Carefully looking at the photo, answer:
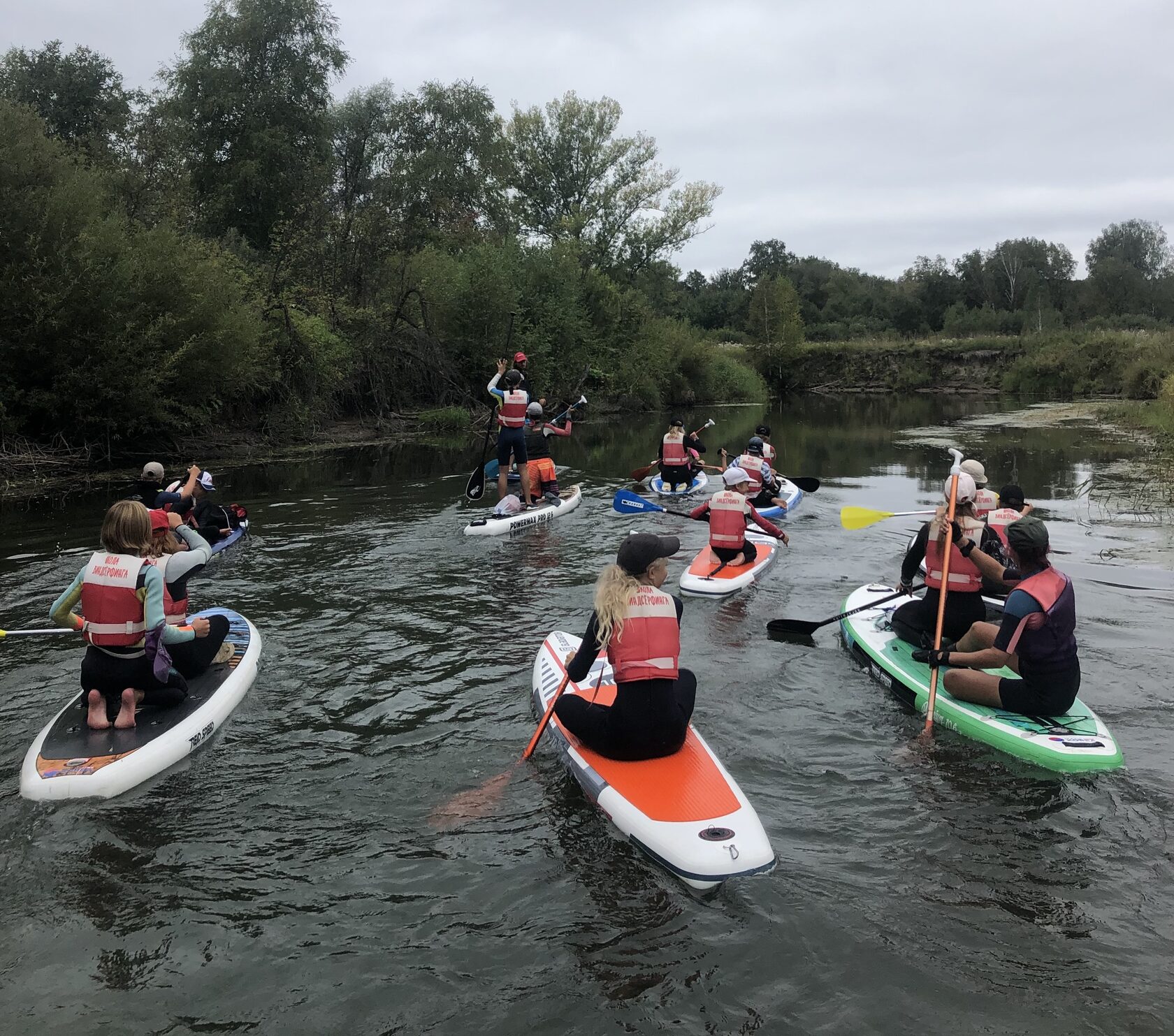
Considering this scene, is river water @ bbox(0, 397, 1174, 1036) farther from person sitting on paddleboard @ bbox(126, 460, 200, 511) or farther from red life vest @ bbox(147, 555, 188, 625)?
person sitting on paddleboard @ bbox(126, 460, 200, 511)

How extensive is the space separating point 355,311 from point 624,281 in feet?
55.1

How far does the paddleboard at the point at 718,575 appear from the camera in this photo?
9.02m

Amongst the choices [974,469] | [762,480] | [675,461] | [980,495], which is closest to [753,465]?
[762,480]

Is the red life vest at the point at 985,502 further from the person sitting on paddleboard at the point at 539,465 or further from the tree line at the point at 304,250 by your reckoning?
the tree line at the point at 304,250

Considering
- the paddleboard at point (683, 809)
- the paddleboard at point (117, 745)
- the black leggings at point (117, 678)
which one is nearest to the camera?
the paddleboard at point (683, 809)

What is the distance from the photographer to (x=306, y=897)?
4105mm

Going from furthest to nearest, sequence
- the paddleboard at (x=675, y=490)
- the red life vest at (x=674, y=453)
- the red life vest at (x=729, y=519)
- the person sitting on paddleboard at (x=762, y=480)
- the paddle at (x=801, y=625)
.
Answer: the paddleboard at (x=675, y=490) → the red life vest at (x=674, y=453) → the person sitting on paddleboard at (x=762, y=480) → the red life vest at (x=729, y=519) → the paddle at (x=801, y=625)

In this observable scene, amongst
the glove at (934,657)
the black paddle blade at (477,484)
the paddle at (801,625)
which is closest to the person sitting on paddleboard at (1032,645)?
the glove at (934,657)

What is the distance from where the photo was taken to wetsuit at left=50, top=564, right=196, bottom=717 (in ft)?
17.1

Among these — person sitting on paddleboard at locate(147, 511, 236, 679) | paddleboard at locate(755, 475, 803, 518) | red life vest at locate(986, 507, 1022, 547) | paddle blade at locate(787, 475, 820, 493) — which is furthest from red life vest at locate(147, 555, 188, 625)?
paddle blade at locate(787, 475, 820, 493)

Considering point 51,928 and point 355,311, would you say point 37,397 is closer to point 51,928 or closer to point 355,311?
point 355,311

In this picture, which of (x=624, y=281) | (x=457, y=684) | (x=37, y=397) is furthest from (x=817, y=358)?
(x=457, y=684)

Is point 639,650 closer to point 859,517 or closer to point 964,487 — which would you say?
point 964,487

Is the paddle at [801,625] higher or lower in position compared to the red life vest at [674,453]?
lower
